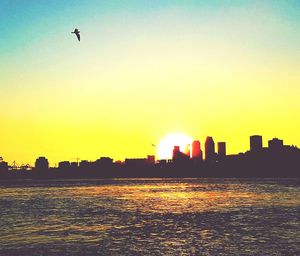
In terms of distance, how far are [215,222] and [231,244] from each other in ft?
48.1

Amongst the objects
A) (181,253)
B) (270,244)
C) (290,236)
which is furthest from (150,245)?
(290,236)

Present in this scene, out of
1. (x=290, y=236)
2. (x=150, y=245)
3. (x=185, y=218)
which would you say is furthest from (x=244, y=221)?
(x=150, y=245)

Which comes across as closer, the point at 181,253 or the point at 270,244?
the point at 181,253

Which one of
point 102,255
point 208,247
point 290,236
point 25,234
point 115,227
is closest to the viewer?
point 102,255

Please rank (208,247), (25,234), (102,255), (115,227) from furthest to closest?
(115,227)
(25,234)
(208,247)
(102,255)

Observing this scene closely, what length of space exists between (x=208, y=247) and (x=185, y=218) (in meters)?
21.0

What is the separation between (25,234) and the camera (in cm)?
3828

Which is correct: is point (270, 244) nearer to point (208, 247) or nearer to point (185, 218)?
point (208, 247)

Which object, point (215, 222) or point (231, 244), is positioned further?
point (215, 222)

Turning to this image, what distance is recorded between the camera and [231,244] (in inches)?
1261

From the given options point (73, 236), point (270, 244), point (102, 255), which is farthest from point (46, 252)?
point (270, 244)

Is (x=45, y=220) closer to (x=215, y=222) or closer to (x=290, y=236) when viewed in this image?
(x=215, y=222)

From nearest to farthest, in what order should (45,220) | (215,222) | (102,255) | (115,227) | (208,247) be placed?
1. (102,255)
2. (208,247)
3. (115,227)
4. (215,222)
5. (45,220)

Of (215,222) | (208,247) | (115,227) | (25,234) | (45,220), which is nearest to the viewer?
(208,247)
